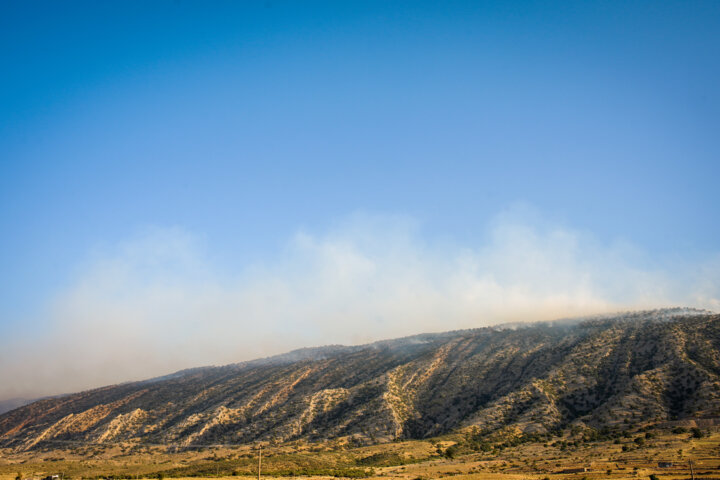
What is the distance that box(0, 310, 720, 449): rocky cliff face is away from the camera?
104 m

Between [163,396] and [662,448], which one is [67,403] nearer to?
[163,396]

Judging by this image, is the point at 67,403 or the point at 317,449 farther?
the point at 67,403

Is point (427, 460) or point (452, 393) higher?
point (452, 393)

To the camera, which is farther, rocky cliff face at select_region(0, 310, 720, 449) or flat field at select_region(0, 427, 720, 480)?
rocky cliff face at select_region(0, 310, 720, 449)

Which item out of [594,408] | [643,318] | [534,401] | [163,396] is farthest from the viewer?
[163,396]

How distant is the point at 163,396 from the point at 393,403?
104177 millimetres

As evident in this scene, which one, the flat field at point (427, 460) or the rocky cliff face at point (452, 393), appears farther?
the rocky cliff face at point (452, 393)

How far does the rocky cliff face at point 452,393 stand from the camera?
104m

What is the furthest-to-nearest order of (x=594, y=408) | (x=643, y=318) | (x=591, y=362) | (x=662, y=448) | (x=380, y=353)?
(x=380, y=353), (x=643, y=318), (x=591, y=362), (x=594, y=408), (x=662, y=448)

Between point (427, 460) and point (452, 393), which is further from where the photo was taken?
point (452, 393)

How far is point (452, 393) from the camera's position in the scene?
5157 inches

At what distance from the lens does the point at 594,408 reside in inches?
4141

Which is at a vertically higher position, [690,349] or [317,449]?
[690,349]

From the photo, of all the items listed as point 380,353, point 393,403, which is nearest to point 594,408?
point 393,403
